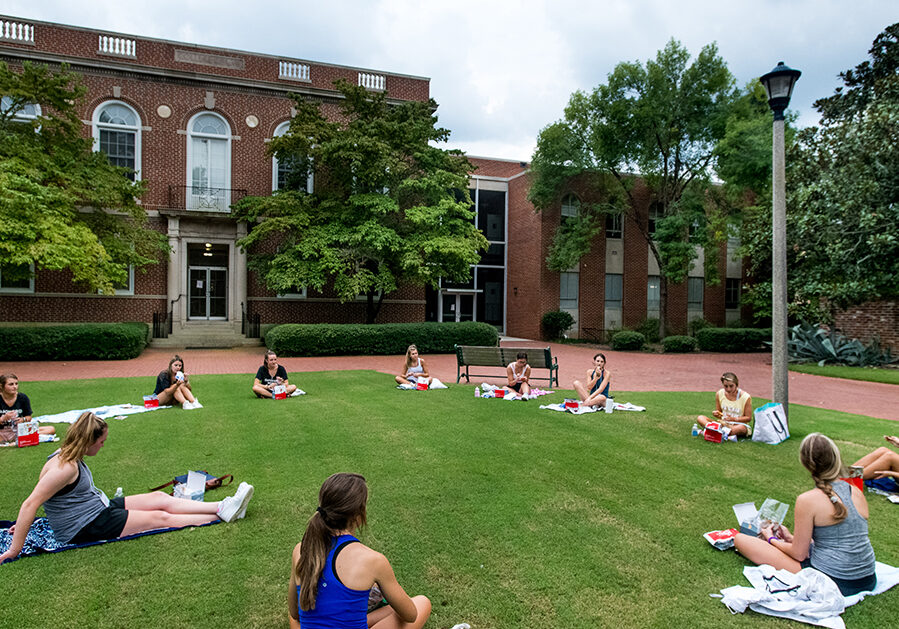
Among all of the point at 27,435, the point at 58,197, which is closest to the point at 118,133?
the point at 58,197

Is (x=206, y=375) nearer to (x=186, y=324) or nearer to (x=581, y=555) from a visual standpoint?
(x=186, y=324)

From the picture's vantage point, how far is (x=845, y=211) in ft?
57.2

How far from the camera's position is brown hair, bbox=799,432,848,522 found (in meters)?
3.54

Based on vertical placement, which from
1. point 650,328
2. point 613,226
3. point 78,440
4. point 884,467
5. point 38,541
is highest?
point 613,226

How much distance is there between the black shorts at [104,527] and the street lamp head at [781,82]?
857cm

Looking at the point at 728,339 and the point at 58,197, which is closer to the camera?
the point at 58,197

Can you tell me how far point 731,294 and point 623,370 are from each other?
781 inches

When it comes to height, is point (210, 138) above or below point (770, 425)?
above

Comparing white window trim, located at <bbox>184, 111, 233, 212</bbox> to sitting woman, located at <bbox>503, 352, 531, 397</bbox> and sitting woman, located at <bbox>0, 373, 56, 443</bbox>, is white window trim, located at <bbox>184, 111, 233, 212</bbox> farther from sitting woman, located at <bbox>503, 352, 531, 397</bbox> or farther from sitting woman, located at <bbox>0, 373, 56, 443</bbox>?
sitting woman, located at <bbox>0, 373, 56, 443</bbox>

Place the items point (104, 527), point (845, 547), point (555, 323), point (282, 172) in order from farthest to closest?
point (555, 323), point (282, 172), point (104, 527), point (845, 547)

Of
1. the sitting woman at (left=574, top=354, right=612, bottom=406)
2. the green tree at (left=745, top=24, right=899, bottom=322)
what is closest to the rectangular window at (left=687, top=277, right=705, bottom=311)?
the green tree at (left=745, top=24, right=899, bottom=322)

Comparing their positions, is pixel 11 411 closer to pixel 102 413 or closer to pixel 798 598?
pixel 102 413

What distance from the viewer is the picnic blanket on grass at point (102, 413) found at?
8310 millimetres

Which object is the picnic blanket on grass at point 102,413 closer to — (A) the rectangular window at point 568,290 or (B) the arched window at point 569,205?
(A) the rectangular window at point 568,290
